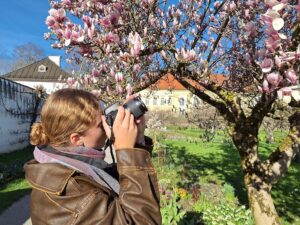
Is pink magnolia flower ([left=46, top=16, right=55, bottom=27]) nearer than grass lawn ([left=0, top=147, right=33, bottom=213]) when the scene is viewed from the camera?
Yes

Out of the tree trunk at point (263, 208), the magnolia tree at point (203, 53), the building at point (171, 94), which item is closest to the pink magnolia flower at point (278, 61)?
the magnolia tree at point (203, 53)

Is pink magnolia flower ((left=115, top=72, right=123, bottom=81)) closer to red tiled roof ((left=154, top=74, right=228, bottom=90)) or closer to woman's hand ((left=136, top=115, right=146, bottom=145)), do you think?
woman's hand ((left=136, top=115, right=146, bottom=145))

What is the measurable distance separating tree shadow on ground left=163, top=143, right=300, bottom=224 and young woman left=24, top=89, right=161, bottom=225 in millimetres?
5778

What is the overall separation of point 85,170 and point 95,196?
6.0 inches

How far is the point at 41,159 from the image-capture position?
6.16 feet

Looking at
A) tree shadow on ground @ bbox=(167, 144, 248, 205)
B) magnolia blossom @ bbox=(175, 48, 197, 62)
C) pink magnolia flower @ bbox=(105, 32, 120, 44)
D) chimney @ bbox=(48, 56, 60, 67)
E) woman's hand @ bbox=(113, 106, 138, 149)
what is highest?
chimney @ bbox=(48, 56, 60, 67)

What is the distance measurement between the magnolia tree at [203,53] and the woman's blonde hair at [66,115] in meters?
1.16

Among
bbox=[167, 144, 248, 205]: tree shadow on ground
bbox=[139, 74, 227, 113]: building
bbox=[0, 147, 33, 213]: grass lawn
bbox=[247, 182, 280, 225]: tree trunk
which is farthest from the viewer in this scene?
bbox=[167, 144, 248, 205]: tree shadow on ground

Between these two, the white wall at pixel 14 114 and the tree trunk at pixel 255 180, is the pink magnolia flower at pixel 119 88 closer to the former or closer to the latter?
the tree trunk at pixel 255 180

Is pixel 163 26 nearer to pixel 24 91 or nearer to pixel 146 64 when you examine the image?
pixel 146 64

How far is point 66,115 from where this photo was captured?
74.5 inches

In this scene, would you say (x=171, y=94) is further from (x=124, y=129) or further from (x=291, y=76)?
(x=124, y=129)

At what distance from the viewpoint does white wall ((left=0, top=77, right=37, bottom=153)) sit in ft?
49.8


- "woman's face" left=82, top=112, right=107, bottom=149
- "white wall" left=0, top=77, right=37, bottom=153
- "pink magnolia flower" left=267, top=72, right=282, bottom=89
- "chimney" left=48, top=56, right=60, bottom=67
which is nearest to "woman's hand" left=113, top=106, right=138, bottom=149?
"woman's face" left=82, top=112, right=107, bottom=149
